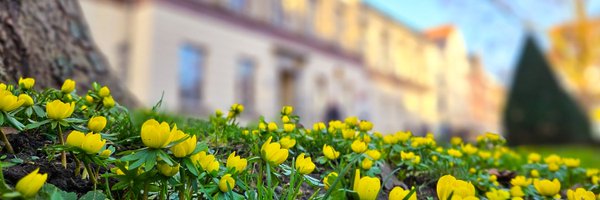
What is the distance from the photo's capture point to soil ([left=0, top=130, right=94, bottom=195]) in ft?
3.35

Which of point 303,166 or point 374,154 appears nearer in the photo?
point 303,166

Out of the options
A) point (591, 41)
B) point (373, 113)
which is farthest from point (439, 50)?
point (591, 41)

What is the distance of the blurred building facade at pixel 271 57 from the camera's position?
575 inches

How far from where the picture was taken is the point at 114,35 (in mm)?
14641

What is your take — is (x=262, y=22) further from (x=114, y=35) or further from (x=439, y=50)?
(x=439, y=50)

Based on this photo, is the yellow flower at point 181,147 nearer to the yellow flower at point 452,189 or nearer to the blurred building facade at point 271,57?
the yellow flower at point 452,189

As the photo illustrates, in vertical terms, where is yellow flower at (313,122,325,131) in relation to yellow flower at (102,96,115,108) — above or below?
below

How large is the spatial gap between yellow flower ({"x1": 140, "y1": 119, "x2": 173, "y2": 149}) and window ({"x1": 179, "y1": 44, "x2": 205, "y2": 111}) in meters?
14.9

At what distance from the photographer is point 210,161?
37.5 inches

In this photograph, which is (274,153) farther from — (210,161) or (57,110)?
(57,110)

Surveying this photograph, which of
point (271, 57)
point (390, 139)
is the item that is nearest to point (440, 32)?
point (271, 57)

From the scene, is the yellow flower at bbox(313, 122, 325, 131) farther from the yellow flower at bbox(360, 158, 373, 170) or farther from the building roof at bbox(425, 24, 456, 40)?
the building roof at bbox(425, 24, 456, 40)

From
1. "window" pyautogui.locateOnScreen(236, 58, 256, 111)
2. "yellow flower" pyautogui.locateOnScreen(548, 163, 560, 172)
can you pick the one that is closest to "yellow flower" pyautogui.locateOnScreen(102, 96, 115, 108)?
"yellow flower" pyautogui.locateOnScreen(548, 163, 560, 172)

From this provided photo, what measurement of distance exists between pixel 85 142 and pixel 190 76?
50.7ft
